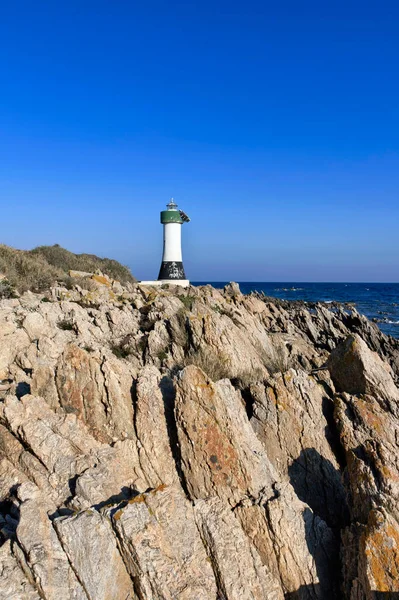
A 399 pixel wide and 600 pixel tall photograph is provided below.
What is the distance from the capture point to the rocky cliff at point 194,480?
454cm

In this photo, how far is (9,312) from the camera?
11055mm

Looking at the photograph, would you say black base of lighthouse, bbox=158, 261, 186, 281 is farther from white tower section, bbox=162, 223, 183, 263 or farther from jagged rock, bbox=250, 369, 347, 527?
jagged rock, bbox=250, 369, 347, 527

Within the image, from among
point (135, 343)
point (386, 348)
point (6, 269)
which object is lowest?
point (386, 348)

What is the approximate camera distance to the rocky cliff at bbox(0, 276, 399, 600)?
4.54 m

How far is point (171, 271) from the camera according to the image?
36781 mm

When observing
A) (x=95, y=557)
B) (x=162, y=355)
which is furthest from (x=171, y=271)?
(x=95, y=557)

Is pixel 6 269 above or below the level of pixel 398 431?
above

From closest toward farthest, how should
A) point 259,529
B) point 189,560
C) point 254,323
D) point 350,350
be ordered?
point 189,560, point 259,529, point 350,350, point 254,323

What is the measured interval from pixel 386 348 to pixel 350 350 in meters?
17.7

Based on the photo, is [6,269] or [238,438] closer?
Result: [238,438]

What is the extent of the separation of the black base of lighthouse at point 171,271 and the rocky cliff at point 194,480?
91.0 feet

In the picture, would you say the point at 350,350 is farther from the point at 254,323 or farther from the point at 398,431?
the point at 254,323

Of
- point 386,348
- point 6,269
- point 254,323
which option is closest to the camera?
point 254,323

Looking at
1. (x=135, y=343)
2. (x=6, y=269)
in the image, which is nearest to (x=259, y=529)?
(x=135, y=343)
